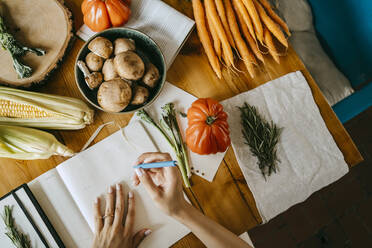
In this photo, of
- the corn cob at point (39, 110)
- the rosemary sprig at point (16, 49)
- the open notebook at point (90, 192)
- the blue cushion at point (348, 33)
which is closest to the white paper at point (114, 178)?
the open notebook at point (90, 192)

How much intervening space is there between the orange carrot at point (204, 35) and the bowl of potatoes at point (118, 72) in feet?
0.72

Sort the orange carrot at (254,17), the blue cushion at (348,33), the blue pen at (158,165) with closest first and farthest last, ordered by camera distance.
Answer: the blue pen at (158,165)
the orange carrot at (254,17)
the blue cushion at (348,33)

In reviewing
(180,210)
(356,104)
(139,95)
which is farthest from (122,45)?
(356,104)

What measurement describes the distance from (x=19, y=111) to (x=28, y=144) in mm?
130

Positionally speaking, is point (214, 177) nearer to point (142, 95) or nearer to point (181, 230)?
point (181, 230)

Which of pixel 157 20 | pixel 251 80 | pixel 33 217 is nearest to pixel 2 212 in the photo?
pixel 33 217

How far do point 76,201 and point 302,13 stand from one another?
1373 mm

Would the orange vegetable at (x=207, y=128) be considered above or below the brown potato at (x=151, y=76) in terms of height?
below

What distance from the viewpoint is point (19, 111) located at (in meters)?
0.92

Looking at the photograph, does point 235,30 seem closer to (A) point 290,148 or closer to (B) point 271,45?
(B) point 271,45

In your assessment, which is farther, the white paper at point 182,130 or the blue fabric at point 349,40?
the blue fabric at point 349,40

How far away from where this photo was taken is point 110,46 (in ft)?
2.94

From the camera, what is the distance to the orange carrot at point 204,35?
1.03m

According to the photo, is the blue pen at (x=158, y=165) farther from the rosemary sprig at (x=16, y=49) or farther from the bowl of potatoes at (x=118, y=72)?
the rosemary sprig at (x=16, y=49)
